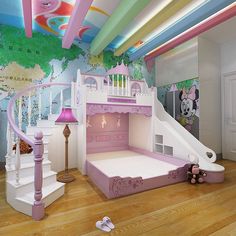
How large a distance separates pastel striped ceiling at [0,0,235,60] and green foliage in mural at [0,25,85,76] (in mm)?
187

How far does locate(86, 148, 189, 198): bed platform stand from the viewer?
2.55 metres

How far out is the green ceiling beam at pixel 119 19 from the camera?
3.02m

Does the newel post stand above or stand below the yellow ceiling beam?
below

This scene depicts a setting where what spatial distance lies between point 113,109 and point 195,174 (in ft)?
6.81

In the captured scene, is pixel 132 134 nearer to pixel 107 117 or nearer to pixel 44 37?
pixel 107 117

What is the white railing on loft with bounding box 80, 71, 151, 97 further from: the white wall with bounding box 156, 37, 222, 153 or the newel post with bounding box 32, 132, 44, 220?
the newel post with bounding box 32, 132, 44, 220

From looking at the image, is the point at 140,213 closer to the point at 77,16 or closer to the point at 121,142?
the point at 121,142

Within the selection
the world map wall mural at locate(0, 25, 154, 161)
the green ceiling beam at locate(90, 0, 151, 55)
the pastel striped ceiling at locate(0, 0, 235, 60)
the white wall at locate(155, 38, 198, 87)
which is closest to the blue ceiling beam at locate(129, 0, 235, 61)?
the pastel striped ceiling at locate(0, 0, 235, 60)

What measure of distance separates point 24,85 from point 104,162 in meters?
2.79

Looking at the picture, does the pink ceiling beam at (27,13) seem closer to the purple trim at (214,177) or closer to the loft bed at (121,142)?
the loft bed at (121,142)

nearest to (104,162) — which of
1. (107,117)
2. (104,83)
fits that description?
(107,117)

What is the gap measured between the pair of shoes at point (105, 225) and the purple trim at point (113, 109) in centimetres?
Result: 226

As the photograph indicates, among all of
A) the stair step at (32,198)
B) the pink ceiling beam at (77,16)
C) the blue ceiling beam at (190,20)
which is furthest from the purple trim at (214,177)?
the pink ceiling beam at (77,16)

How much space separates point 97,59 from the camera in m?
5.39
